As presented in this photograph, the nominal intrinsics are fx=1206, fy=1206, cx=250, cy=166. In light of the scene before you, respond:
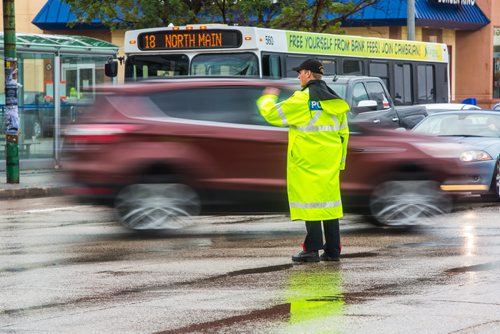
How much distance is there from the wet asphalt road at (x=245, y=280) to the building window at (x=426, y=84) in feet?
47.9

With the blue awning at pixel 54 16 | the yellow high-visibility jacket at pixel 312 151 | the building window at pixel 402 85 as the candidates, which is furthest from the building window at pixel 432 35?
the yellow high-visibility jacket at pixel 312 151

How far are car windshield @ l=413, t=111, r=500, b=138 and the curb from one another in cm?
618

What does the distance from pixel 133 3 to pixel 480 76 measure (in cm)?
2099

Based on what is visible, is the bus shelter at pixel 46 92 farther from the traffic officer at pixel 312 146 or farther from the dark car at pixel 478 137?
the traffic officer at pixel 312 146

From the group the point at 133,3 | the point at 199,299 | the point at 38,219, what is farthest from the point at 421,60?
the point at 199,299

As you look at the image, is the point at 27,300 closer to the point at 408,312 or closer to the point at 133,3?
the point at 408,312

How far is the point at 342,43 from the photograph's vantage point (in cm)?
2509

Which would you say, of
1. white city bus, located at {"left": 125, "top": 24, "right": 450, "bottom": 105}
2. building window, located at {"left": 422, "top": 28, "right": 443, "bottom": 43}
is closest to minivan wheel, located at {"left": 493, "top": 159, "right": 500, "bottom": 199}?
white city bus, located at {"left": 125, "top": 24, "right": 450, "bottom": 105}

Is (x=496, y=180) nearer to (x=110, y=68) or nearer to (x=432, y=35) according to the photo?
(x=110, y=68)

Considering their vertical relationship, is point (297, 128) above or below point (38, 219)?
above

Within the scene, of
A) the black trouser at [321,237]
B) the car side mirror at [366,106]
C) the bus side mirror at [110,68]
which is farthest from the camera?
the bus side mirror at [110,68]

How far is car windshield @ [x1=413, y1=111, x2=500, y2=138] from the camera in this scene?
17.9m

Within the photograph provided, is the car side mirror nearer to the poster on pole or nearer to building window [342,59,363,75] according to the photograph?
building window [342,59,363,75]

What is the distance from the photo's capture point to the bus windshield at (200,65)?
2138cm
